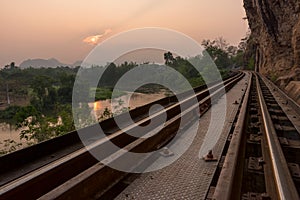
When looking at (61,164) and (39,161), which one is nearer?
(61,164)

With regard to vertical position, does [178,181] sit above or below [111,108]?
above

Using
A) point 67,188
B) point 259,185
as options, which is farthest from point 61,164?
point 259,185

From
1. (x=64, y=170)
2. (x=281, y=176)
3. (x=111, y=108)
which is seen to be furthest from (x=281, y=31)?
(x=64, y=170)

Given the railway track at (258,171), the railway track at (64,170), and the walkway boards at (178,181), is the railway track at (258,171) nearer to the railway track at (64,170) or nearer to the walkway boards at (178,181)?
the walkway boards at (178,181)

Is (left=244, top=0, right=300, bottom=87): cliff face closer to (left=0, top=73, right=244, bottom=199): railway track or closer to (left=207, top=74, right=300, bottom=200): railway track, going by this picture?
(left=207, top=74, right=300, bottom=200): railway track

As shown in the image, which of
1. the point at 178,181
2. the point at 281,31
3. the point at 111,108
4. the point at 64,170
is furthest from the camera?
the point at 111,108

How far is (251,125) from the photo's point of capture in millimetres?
5168

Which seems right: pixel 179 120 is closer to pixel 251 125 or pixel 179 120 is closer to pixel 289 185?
pixel 251 125

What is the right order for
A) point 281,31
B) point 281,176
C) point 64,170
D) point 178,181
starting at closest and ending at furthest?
point 281,176, point 64,170, point 178,181, point 281,31

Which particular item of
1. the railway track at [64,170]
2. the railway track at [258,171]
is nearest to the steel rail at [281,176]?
the railway track at [258,171]

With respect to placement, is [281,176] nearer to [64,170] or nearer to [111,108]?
[64,170]

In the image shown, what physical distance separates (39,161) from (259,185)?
2.30 meters

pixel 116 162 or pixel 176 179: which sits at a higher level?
pixel 116 162

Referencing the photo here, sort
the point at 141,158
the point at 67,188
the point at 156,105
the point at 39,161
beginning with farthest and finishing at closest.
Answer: the point at 156,105 → the point at 141,158 → the point at 39,161 → the point at 67,188
